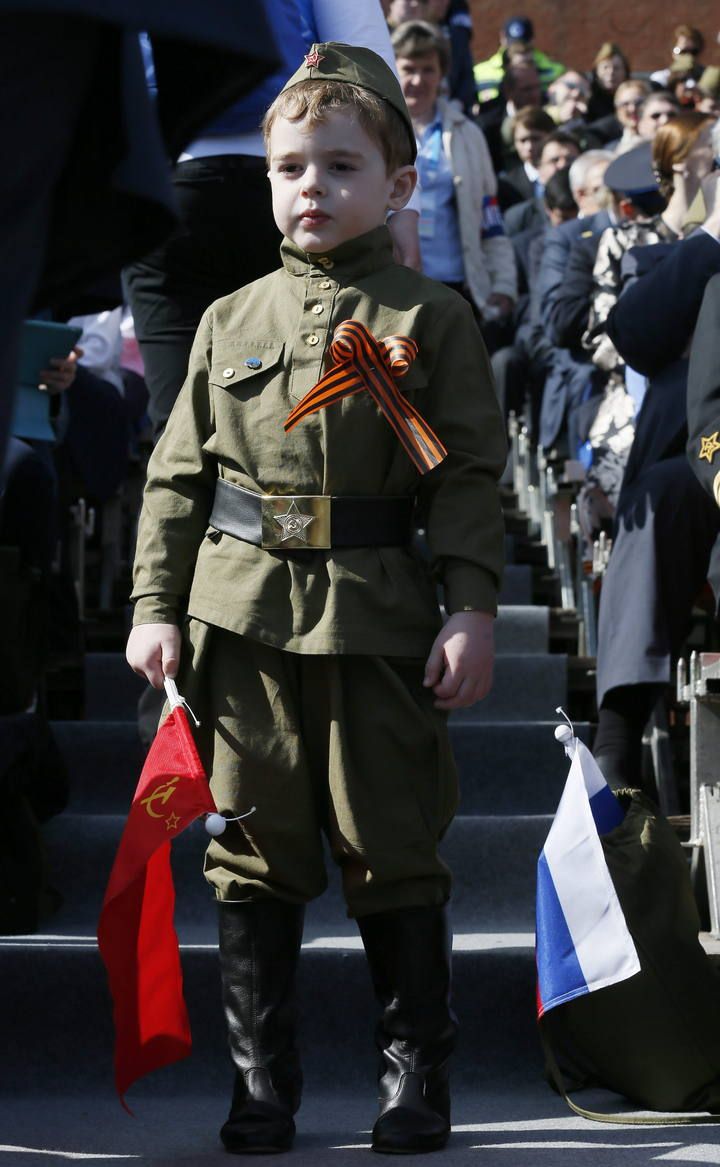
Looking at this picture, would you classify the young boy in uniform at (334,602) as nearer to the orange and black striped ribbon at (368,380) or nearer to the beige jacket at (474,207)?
the orange and black striped ribbon at (368,380)

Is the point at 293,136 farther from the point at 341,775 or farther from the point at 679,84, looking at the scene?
the point at 679,84

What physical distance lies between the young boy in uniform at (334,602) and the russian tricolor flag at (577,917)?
0.17 meters

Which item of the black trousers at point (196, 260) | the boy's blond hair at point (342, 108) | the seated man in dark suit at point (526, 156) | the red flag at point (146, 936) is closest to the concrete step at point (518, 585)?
the black trousers at point (196, 260)

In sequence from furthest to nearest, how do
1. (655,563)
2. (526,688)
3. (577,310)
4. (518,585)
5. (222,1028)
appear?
(577,310) → (518,585) → (526,688) → (655,563) → (222,1028)

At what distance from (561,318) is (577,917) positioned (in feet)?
13.9

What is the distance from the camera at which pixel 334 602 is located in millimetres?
2443

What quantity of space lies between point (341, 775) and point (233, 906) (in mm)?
248

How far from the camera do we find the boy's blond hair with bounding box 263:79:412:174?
2516 millimetres

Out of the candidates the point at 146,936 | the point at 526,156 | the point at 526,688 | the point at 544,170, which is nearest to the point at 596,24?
the point at 526,156

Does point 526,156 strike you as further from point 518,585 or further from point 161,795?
point 161,795

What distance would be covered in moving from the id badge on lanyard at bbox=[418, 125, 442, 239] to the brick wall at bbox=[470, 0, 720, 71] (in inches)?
420

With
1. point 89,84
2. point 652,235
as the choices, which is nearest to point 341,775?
point 89,84

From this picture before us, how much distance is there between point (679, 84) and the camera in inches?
446

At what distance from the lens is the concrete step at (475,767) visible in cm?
412
